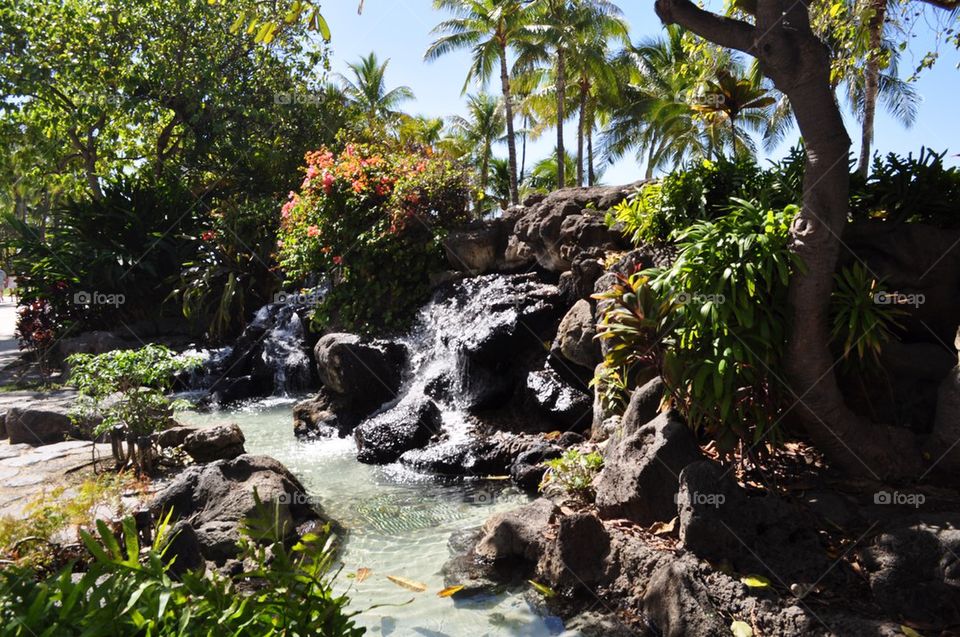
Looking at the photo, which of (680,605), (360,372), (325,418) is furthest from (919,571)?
(325,418)

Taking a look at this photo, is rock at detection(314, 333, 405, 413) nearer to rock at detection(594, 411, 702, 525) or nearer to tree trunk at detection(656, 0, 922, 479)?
rock at detection(594, 411, 702, 525)

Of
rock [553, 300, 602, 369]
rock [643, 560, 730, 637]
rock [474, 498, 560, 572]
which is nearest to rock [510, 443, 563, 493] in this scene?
rock [553, 300, 602, 369]

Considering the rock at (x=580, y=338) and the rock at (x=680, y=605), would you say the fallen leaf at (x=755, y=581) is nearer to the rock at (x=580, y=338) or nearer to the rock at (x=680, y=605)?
the rock at (x=680, y=605)

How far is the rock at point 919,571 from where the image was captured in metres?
4.07

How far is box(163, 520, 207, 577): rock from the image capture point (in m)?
5.30

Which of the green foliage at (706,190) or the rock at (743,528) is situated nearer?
the rock at (743,528)

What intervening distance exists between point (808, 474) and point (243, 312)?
46.9 ft

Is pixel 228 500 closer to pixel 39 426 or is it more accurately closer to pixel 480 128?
pixel 39 426

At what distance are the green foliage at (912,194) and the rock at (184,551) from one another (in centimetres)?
650

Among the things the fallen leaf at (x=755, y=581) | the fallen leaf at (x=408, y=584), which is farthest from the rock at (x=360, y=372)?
the fallen leaf at (x=755, y=581)

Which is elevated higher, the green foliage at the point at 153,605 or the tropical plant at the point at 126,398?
the tropical plant at the point at 126,398

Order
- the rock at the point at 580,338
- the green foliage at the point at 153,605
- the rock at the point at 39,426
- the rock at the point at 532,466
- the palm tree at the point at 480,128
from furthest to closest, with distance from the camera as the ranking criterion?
the palm tree at the point at 480,128
the rock at the point at 39,426
the rock at the point at 580,338
the rock at the point at 532,466
the green foliage at the point at 153,605

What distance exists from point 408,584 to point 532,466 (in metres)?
2.72

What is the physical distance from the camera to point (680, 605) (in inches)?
175
